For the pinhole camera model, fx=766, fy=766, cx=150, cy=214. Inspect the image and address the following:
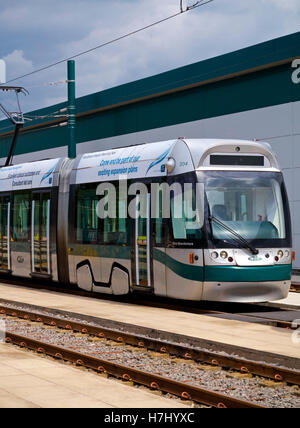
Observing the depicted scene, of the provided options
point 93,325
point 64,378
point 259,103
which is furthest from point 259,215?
point 259,103

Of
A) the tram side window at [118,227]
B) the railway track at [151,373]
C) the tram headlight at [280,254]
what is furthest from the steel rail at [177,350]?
the tram headlight at [280,254]

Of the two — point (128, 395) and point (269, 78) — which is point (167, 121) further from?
point (128, 395)

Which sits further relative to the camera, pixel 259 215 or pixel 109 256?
pixel 109 256

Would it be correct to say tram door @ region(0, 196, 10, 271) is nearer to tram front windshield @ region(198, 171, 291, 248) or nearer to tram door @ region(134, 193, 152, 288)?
tram door @ region(134, 193, 152, 288)

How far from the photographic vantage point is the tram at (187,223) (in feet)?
45.8

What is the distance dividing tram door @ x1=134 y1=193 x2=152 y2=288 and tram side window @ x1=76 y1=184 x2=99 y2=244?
181 centimetres

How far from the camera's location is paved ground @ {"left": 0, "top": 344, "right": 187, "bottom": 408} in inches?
271

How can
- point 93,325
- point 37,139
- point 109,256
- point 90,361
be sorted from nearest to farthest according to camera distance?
1. point 90,361
2. point 93,325
3. point 109,256
4. point 37,139

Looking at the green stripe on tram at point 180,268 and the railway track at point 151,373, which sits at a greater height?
the green stripe on tram at point 180,268

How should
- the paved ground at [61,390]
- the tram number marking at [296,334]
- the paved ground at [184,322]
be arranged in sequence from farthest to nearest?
the tram number marking at [296,334]
the paved ground at [184,322]
the paved ground at [61,390]

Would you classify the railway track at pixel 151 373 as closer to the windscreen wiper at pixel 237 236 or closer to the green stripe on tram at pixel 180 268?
the green stripe on tram at pixel 180 268

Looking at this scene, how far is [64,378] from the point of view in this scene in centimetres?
825

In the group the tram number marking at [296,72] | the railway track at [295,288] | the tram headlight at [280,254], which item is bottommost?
the railway track at [295,288]

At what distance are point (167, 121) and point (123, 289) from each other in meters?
17.7
